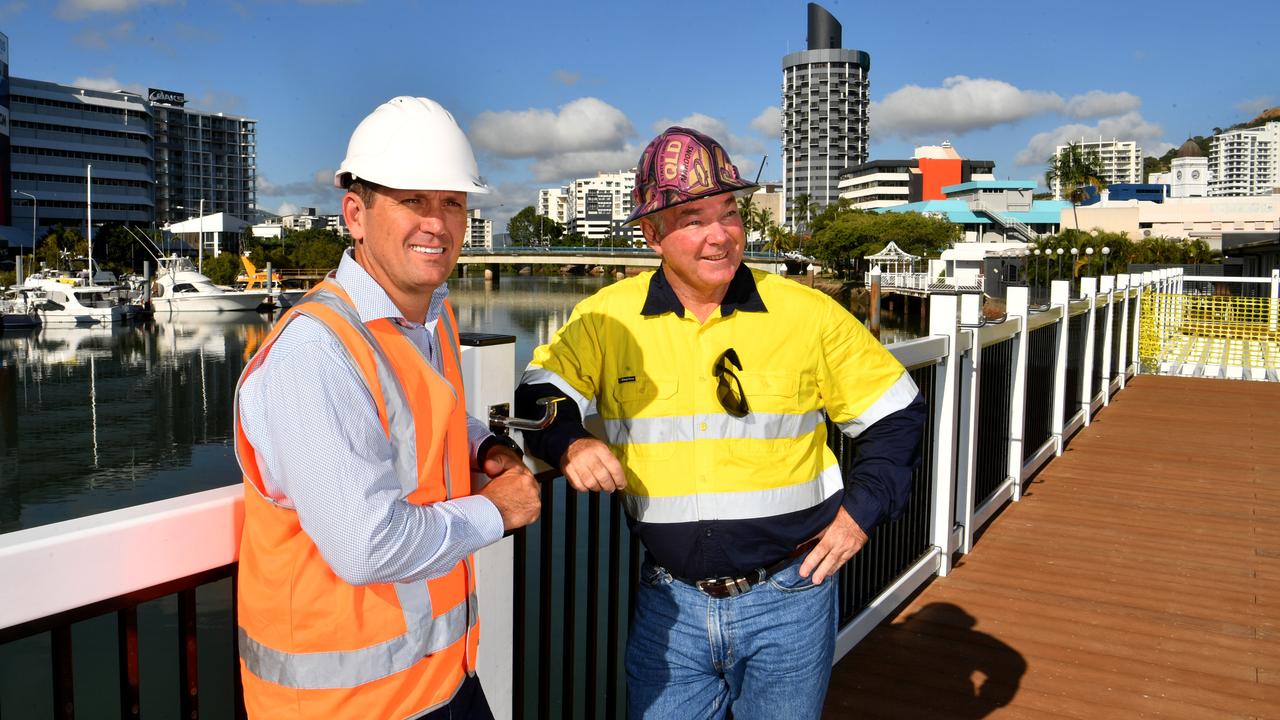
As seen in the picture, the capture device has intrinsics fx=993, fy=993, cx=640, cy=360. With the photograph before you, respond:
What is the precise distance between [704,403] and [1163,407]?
8352mm

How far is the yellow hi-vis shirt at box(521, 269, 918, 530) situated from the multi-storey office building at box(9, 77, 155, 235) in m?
103

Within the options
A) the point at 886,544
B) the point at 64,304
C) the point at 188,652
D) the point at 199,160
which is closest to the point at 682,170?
the point at 188,652

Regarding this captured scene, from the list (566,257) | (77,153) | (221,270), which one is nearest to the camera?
(221,270)

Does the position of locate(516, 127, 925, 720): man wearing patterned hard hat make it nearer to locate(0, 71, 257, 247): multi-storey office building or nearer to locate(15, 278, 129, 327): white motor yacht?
locate(15, 278, 129, 327): white motor yacht

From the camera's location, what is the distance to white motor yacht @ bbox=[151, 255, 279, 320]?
6019cm

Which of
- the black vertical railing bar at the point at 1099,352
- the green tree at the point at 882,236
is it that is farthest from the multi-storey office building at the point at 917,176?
the black vertical railing bar at the point at 1099,352

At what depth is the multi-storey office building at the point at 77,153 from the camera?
300 feet

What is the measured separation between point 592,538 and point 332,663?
4.02ft

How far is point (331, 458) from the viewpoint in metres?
1.23

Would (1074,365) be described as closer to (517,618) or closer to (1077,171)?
(517,618)

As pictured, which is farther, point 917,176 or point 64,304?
point 917,176

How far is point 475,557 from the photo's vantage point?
76.3 inches

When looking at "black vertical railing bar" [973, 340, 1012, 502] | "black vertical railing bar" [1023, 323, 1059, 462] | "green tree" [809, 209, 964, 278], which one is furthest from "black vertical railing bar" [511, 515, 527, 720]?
"green tree" [809, 209, 964, 278]

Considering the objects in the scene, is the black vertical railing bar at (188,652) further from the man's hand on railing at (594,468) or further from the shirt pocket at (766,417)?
the shirt pocket at (766,417)
